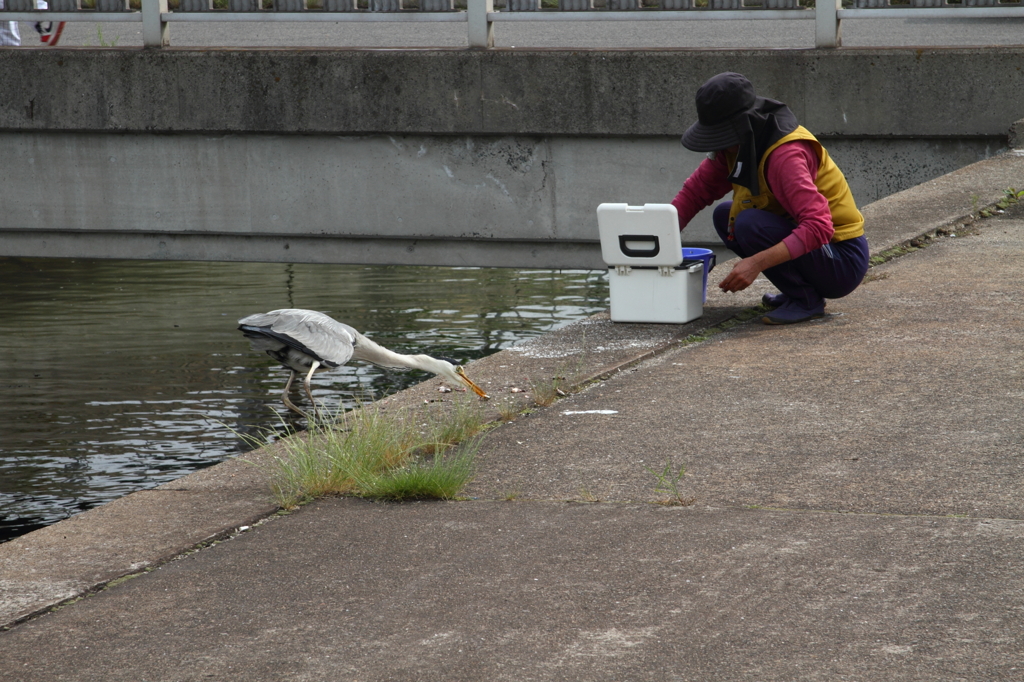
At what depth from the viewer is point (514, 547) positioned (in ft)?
10.7

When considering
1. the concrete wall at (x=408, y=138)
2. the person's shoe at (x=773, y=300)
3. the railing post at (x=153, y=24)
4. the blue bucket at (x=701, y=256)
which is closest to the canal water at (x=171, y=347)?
the concrete wall at (x=408, y=138)

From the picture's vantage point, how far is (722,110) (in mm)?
5277

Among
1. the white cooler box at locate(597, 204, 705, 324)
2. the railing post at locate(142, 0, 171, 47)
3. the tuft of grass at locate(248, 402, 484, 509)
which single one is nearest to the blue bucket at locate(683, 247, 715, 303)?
the white cooler box at locate(597, 204, 705, 324)

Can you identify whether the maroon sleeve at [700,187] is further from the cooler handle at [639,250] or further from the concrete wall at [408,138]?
the concrete wall at [408,138]

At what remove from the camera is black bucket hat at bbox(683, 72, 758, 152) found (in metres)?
5.25

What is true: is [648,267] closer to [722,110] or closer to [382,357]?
[722,110]

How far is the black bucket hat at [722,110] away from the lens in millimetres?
5250

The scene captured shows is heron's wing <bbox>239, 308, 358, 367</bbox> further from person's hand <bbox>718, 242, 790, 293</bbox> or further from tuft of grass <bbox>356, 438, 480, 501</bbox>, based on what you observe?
person's hand <bbox>718, 242, 790, 293</bbox>

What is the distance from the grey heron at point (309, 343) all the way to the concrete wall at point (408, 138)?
475cm

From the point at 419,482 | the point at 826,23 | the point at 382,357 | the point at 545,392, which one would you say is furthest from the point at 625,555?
the point at 826,23

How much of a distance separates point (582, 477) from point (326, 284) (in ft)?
33.2

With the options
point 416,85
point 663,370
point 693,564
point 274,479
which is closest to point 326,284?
point 416,85

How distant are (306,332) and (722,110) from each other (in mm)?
2023

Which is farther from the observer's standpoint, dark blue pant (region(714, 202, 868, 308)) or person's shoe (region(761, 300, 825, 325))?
person's shoe (region(761, 300, 825, 325))
